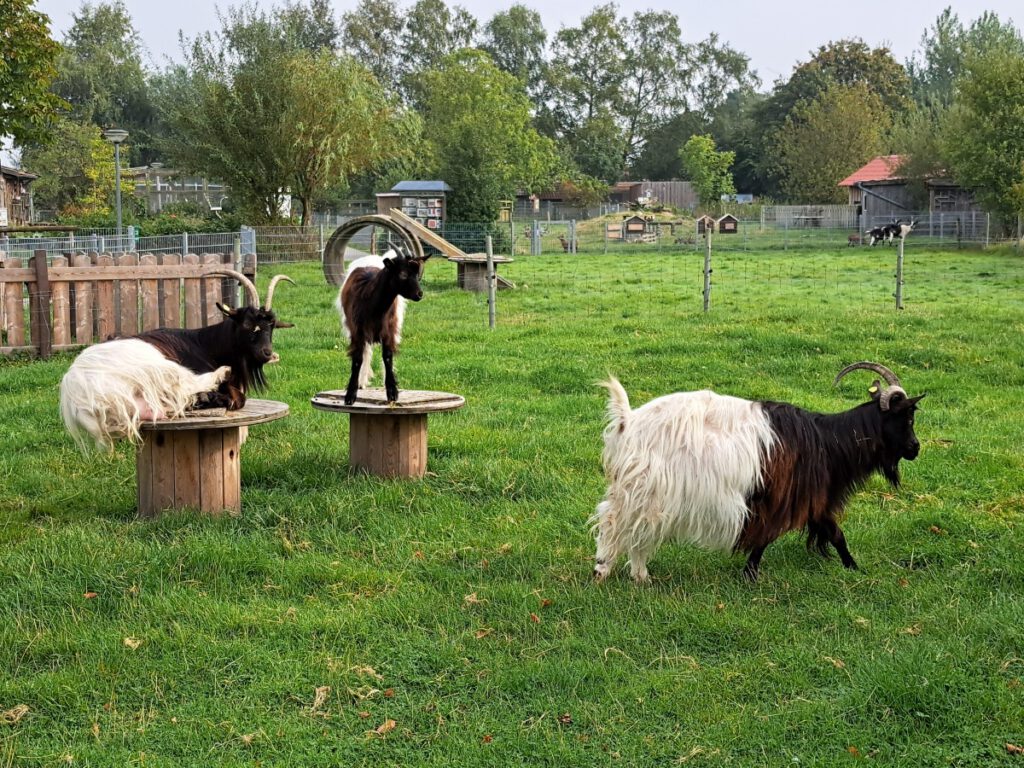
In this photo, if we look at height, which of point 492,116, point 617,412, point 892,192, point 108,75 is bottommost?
point 617,412

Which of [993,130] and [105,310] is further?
[993,130]

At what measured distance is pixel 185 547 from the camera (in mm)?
5816

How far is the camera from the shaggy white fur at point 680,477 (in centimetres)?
532

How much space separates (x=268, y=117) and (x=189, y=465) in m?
25.5

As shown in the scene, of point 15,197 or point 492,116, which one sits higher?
point 492,116

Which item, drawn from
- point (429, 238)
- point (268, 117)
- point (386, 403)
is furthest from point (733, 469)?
point (268, 117)

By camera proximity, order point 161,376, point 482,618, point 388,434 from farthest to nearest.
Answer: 1. point 388,434
2. point 161,376
3. point 482,618

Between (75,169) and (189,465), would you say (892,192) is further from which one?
(189,465)

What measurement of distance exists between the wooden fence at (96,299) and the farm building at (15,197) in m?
32.3

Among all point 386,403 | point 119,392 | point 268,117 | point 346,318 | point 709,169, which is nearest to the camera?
point 119,392

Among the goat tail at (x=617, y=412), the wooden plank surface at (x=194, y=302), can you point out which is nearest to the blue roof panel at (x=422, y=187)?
the wooden plank surface at (x=194, y=302)

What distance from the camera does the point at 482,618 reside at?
16.7 ft

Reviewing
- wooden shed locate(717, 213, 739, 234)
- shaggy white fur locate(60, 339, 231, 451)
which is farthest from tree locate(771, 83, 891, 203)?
shaggy white fur locate(60, 339, 231, 451)

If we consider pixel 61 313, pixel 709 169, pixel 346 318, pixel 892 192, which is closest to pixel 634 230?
pixel 892 192
